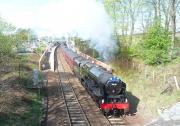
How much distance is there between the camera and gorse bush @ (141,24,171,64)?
31.8m

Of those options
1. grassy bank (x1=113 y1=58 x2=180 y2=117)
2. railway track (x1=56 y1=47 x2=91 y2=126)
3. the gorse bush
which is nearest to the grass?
railway track (x1=56 y1=47 x2=91 y2=126)

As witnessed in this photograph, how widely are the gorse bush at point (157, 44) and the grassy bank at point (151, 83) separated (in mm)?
848

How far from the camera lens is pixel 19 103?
24922 mm

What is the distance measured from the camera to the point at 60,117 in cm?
2306

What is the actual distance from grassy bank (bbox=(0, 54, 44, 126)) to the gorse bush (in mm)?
10331

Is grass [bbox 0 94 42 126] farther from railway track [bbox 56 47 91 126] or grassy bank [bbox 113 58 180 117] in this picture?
grassy bank [bbox 113 58 180 117]

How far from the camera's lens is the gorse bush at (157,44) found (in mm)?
31844

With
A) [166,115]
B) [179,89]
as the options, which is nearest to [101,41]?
[179,89]

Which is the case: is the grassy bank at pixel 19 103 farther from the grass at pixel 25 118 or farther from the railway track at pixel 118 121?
the railway track at pixel 118 121

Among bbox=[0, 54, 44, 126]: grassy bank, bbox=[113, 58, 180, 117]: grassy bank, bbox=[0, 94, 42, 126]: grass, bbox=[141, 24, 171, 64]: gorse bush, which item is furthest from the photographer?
bbox=[141, 24, 171, 64]: gorse bush

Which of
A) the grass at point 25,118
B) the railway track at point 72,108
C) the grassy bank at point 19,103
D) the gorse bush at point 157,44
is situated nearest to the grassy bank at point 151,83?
the gorse bush at point 157,44

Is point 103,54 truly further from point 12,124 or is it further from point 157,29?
point 12,124

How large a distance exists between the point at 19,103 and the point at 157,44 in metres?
13.4

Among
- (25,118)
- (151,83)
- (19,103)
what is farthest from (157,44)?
(25,118)
